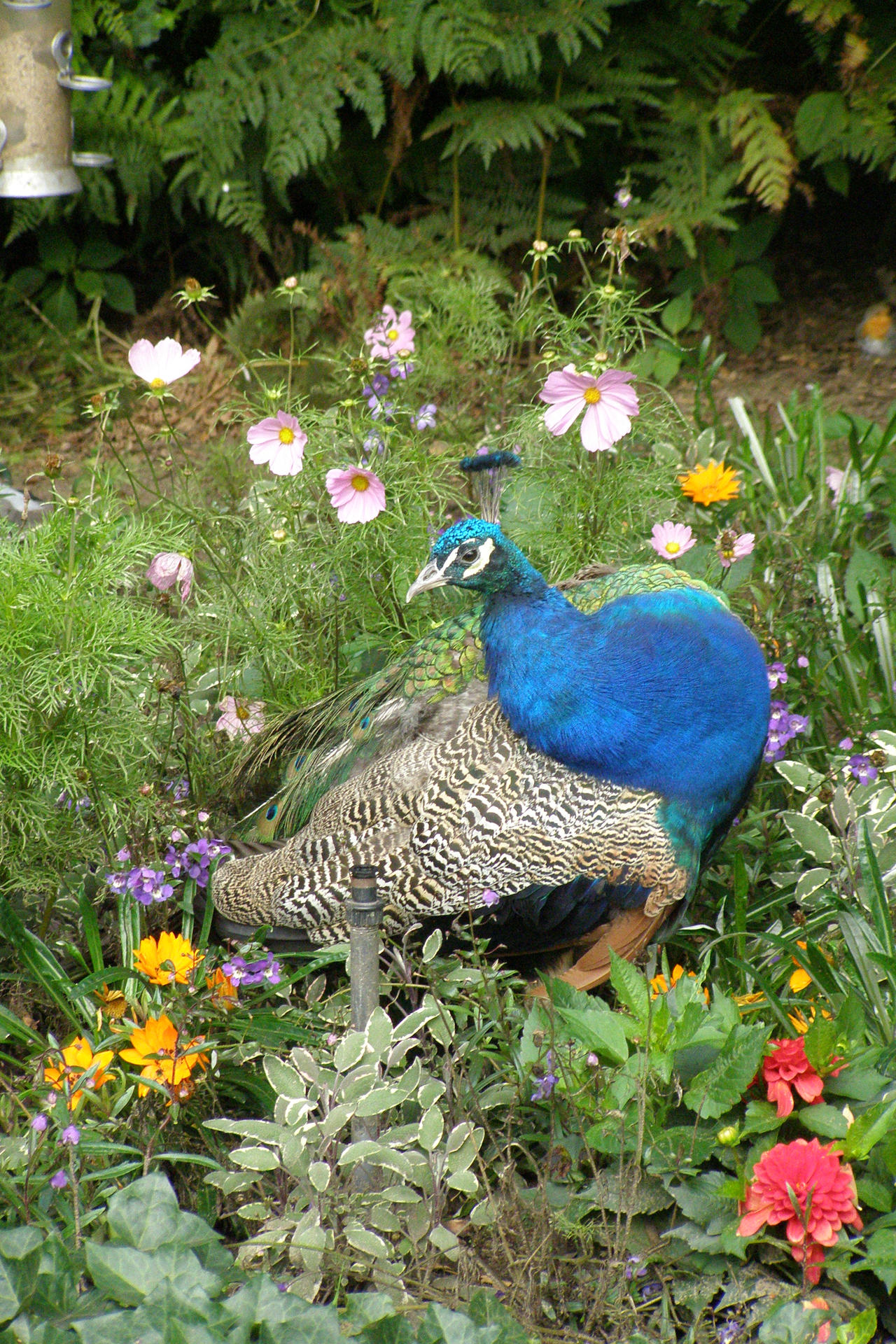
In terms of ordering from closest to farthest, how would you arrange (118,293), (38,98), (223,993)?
1. (223,993)
2. (38,98)
3. (118,293)

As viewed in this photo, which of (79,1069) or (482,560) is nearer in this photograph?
(79,1069)

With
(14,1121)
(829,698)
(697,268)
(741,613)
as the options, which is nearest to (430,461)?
(741,613)

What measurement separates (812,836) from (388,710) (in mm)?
871

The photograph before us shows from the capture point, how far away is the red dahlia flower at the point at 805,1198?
1.79 m

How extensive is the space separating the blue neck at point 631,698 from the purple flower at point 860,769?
20cm

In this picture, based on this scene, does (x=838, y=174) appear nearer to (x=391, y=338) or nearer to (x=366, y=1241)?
(x=391, y=338)

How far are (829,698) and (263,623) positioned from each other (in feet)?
4.39

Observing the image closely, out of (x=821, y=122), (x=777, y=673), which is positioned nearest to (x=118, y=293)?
(x=821, y=122)

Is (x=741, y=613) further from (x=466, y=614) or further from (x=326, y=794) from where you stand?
(x=326, y=794)

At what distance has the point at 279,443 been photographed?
2688 millimetres

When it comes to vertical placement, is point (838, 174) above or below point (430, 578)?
below

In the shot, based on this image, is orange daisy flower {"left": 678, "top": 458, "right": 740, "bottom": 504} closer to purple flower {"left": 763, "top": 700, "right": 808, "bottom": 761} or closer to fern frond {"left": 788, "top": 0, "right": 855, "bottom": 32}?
purple flower {"left": 763, "top": 700, "right": 808, "bottom": 761}

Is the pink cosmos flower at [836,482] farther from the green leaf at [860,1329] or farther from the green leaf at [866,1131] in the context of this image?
the green leaf at [860,1329]

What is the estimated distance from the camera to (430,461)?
121 inches
